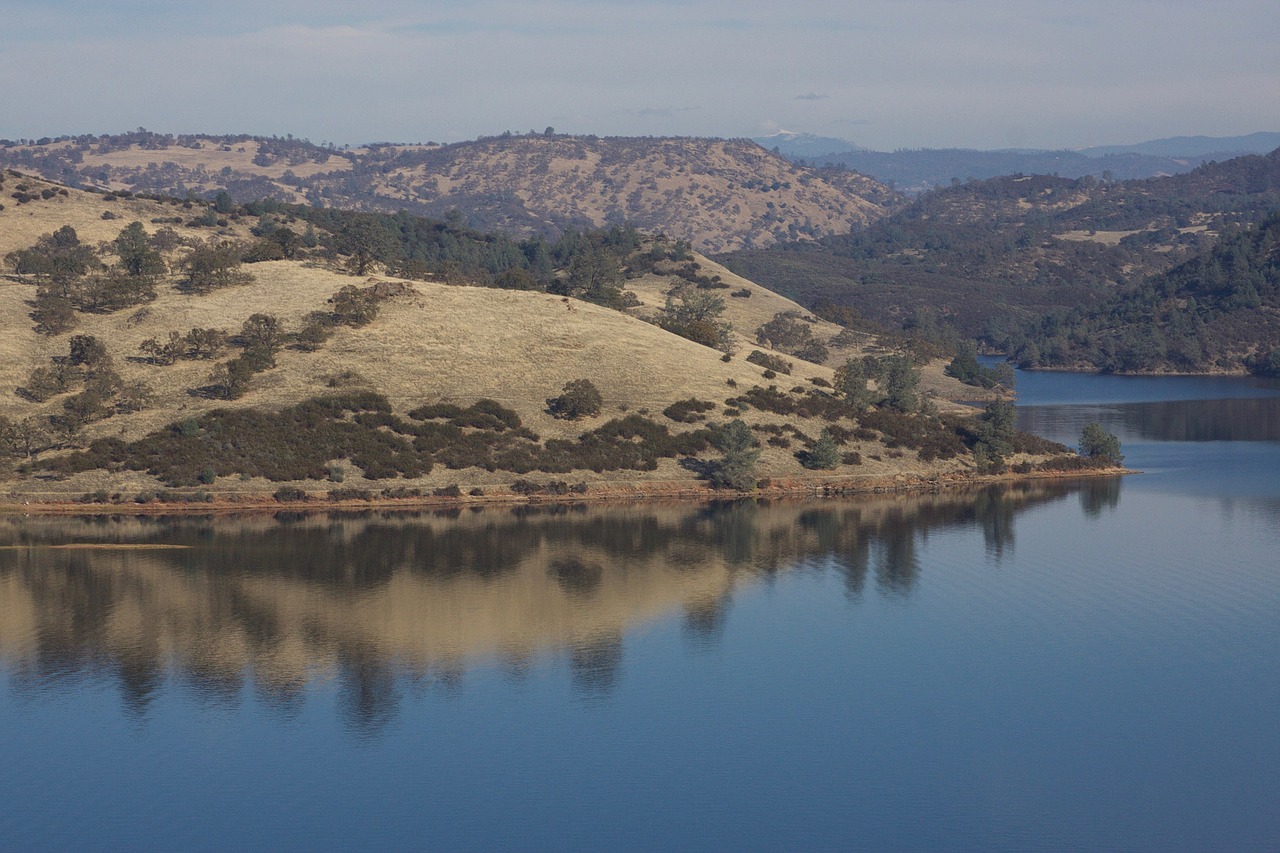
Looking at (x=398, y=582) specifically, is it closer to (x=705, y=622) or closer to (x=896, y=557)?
(x=705, y=622)

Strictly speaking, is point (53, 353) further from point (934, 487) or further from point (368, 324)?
point (934, 487)

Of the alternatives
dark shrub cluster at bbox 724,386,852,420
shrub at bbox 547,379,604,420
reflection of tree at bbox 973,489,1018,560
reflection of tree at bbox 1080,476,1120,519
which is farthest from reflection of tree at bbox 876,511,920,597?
shrub at bbox 547,379,604,420

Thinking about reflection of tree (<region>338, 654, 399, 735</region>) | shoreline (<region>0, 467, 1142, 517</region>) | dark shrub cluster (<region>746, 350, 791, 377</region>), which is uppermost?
dark shrub cluster (<region>746, 350, 791, 377</region>)

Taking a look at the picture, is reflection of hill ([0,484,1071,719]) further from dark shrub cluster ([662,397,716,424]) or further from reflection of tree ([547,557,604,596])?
dark shrub cluster ([662,397,716,424])

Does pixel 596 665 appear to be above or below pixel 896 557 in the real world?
below

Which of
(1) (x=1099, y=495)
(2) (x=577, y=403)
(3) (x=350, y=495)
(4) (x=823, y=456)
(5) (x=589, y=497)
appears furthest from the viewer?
(2) (x=577, y=403)

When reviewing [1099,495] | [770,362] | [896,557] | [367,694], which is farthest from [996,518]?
[367,694]
